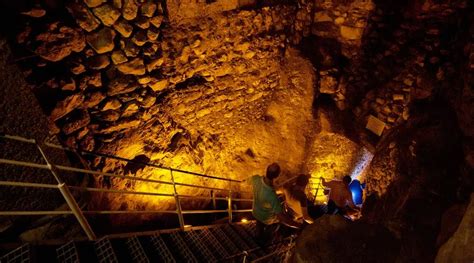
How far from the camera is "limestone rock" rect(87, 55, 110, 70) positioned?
137 inches

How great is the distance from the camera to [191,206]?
19.5 ft

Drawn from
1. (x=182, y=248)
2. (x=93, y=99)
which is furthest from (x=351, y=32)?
(x=182, y=248)

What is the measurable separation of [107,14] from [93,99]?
1024mm

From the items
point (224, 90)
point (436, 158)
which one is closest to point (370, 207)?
point (436, 158)

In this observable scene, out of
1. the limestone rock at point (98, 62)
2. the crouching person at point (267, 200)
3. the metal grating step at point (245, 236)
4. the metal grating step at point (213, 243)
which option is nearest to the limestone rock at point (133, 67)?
the limestone rock at point (98, 62)

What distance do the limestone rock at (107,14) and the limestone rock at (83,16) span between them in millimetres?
64

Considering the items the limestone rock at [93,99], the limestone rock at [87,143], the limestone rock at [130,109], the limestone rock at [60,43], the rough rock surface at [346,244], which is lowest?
the rough rock surface at [346,244]

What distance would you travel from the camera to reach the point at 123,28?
3578 mm

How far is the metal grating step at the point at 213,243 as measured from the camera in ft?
12.5

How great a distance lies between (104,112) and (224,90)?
2.13 meters

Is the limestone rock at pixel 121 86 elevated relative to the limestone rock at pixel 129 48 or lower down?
lower down

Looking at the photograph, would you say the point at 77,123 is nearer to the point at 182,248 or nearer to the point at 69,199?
the point at 69,199

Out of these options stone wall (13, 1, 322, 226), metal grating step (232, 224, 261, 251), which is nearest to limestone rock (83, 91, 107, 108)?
stone wall (13, 1, 322, 226)

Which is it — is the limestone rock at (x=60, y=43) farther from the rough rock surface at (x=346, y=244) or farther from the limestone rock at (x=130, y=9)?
the rough rock surface at (x=346, y=244)
